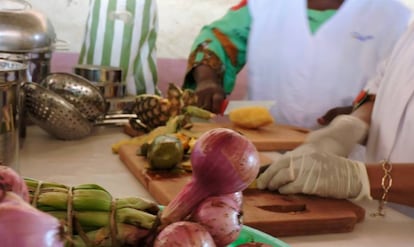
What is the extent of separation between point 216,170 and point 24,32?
1.01 metres

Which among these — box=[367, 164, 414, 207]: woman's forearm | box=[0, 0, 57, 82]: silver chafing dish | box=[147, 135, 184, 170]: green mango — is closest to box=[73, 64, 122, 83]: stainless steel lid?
box=[0, 0, 57, 82]: silver chafing dish

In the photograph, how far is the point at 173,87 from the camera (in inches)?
54.4

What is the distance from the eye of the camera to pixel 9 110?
852 mm

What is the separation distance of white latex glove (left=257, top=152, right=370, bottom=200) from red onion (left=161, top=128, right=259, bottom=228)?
0.55 m

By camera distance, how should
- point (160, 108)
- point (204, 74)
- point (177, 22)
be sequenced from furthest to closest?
point (177, 22) → point (204, 74) → point (160, 108)

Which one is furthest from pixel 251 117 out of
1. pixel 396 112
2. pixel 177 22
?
pixel 177 22

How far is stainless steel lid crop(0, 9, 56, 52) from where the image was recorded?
124 centimetres

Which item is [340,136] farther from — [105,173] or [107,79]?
[107,79]

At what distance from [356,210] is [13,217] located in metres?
0.70

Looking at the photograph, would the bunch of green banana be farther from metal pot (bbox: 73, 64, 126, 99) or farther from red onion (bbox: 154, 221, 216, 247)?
metal pot (bbox: 73, 64, 126, 99)

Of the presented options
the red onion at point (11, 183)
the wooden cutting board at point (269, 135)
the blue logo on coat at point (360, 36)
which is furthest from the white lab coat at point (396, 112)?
the red onion at point (11, 183)

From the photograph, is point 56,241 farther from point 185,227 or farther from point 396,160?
point 396,160

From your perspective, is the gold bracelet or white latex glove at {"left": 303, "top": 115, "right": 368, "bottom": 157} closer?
the gold bracelet

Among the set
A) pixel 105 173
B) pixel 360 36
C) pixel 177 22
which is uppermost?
pixel 360 36
